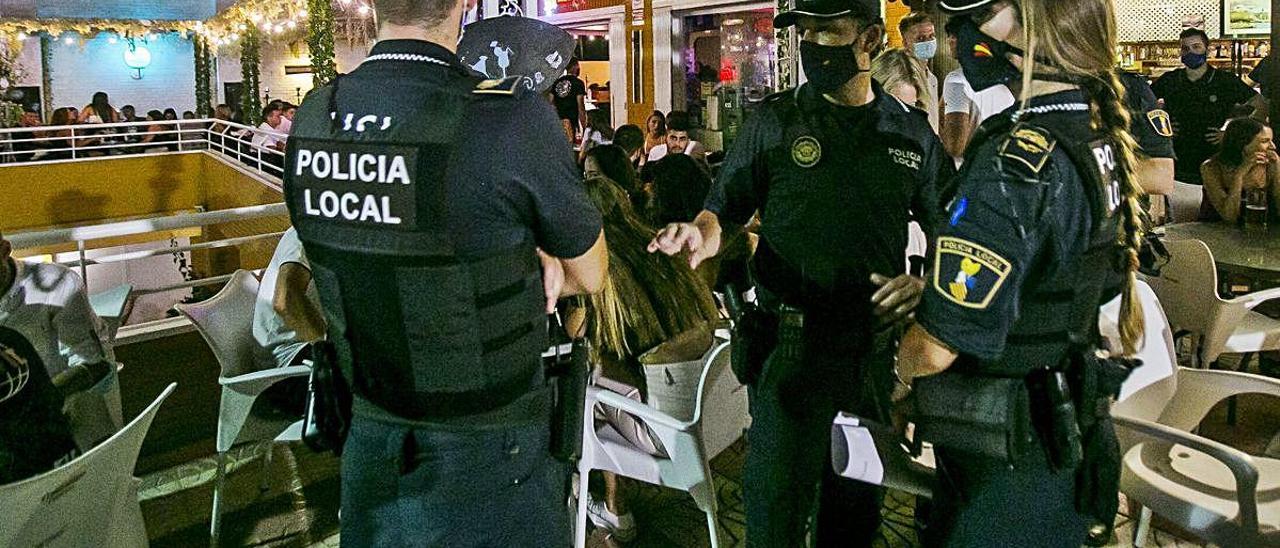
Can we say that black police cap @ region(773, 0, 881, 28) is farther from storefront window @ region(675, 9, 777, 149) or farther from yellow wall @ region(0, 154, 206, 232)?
yellow wall @ region(0, 154, 206, 232)

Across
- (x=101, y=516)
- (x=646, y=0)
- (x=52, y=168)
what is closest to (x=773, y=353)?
(x=101, y=516)

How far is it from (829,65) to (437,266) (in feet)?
3.98

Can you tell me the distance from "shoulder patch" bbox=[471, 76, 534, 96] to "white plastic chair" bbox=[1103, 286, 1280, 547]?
171 cm

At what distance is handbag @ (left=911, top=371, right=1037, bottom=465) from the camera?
1621 mm

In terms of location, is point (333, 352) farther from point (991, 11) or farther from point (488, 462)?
point (991, 11)

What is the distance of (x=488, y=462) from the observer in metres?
1.67

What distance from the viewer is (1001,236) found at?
1.51 meters

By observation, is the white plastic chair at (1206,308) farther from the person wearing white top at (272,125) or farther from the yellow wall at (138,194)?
the person wearing white top at (272,125)

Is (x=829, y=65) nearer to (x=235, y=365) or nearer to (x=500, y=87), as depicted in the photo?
(x=500, y=87)

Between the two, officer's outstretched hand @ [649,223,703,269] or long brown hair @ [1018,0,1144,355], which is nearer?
long brown hair @ [1018,0,1144,355]

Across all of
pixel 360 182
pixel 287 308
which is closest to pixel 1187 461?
pixel 360 182

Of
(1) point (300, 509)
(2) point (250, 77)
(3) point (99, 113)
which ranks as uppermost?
(2) point (250, 77)

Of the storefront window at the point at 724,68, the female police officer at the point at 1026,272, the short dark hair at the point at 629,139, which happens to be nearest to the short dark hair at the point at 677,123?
the short dark hair at the point at 629,139

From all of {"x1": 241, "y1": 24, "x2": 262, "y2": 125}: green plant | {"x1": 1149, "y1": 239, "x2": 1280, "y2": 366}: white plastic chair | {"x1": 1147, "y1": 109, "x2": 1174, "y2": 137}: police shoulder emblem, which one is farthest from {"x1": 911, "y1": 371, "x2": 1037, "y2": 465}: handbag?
{"x1": 241, "y1": 24, "x2": 262, "y2": 125}: green plant
